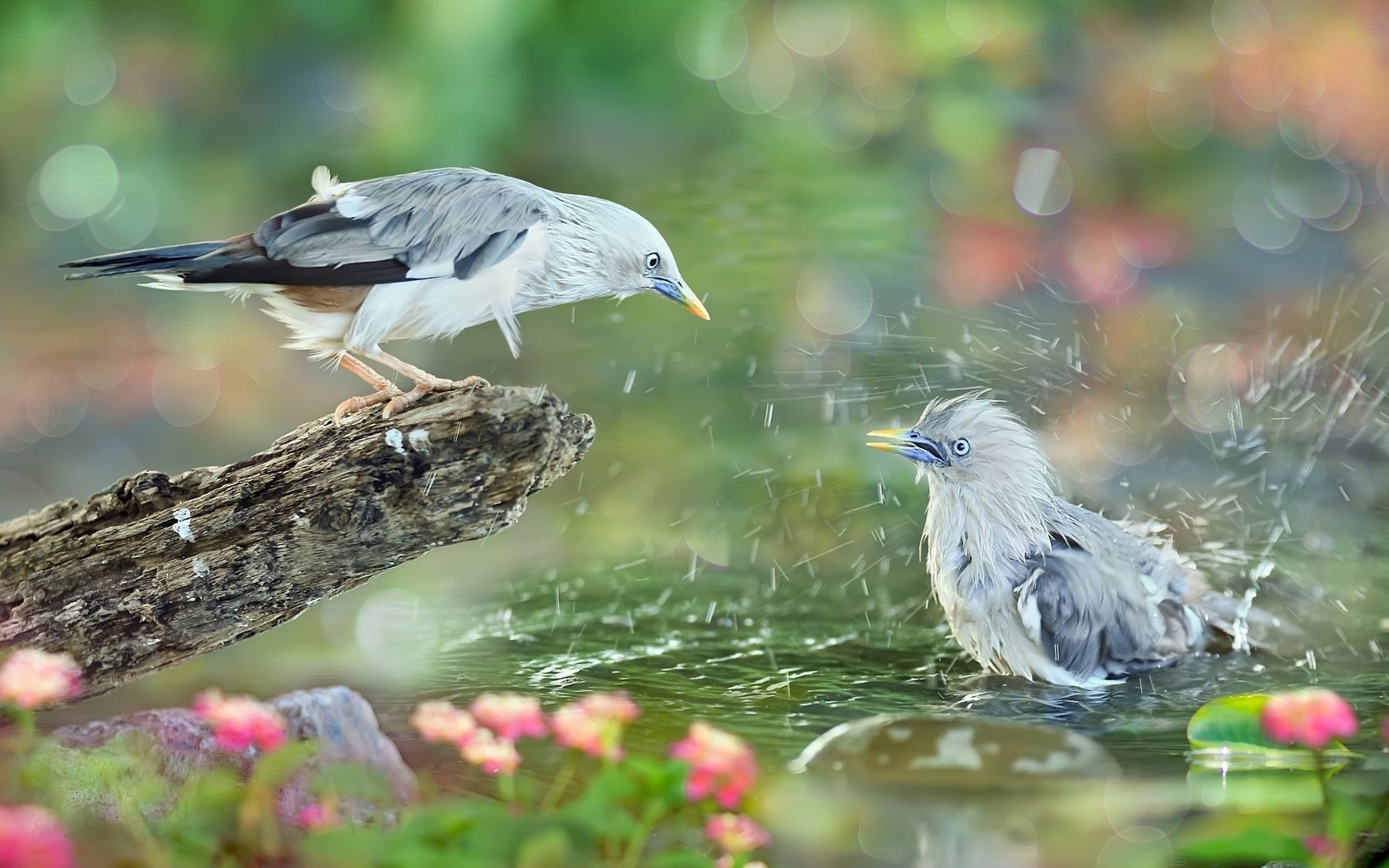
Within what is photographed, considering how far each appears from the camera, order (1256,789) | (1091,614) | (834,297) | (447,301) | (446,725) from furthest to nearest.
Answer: (834,297), (1091,614), (447,301), (1256,789), (446,725)

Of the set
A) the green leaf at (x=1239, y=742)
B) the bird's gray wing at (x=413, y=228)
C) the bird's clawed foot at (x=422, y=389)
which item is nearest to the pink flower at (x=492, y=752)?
the bird's clawed foot at (x=422, y=389)

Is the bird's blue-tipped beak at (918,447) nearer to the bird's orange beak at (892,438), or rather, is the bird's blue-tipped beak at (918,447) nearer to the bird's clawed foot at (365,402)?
the bird's orange beak at (892,438)

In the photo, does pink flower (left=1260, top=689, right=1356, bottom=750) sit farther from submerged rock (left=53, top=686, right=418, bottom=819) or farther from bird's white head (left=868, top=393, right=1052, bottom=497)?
bird's white head (left=868, top=393, right=1052, bottom=497)

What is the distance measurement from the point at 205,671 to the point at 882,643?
1480 millimetres

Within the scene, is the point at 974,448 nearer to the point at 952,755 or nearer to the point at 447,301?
the point at 952,755

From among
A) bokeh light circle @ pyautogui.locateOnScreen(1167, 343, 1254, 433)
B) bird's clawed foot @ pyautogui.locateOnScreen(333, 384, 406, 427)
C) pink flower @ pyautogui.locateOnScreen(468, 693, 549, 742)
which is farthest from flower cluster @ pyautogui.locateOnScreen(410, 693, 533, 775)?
bokeh light circle @ pyautogui.locateOnScreen(1167, 343, 1254, 433)

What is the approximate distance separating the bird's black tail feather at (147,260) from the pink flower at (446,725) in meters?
0.83

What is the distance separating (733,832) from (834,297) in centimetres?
377

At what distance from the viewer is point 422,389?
2201 millimetres

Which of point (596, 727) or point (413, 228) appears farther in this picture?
point (413, 228)

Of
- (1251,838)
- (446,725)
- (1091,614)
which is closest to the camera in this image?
(1251,838)

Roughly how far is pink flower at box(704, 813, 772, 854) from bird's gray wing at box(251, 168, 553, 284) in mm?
986

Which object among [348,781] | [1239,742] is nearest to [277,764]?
[348,781]

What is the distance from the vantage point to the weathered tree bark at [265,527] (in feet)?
6.73
